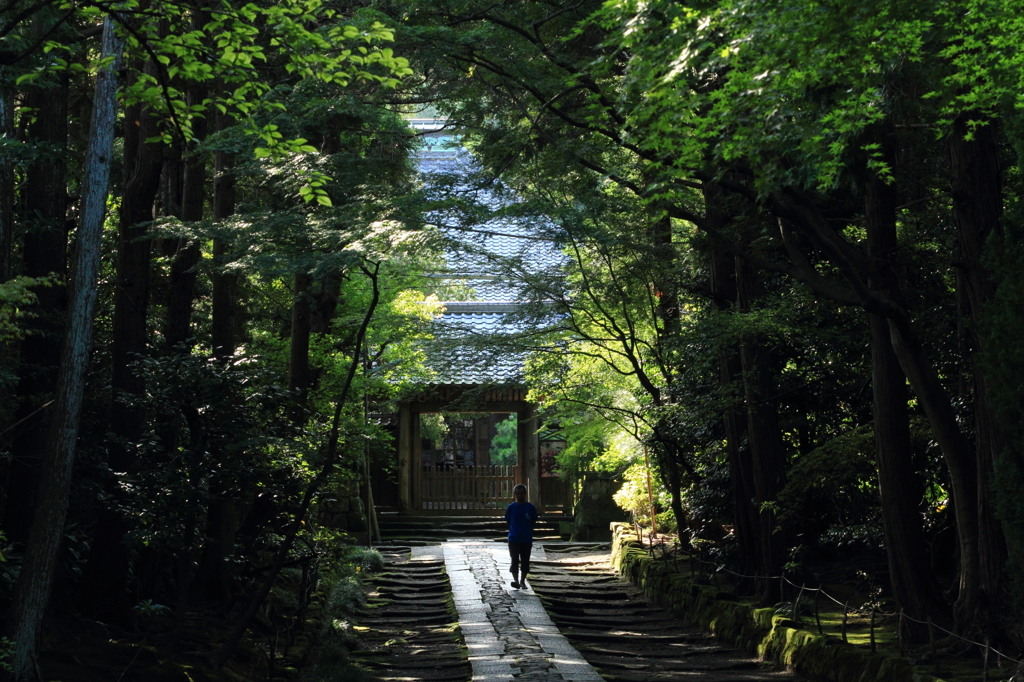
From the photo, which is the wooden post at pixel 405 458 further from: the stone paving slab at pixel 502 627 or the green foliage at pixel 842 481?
the green foliage at pixel 842 481

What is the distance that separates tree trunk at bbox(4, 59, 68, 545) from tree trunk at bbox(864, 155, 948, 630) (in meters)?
7.46

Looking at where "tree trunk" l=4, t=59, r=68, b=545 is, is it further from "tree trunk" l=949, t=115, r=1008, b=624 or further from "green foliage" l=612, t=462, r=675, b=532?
"green foliage" l=612, t=462, r=675, b=532

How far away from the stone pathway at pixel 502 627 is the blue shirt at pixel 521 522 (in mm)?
787

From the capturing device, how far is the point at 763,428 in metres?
10.4

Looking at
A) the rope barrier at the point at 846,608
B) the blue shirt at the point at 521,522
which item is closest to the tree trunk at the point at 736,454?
the rope barrier at the point at 846,608

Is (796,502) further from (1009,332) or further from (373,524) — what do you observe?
(373,524)

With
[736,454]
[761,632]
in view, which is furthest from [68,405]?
[736,454]

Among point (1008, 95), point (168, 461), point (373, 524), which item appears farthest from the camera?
point (373, 524)

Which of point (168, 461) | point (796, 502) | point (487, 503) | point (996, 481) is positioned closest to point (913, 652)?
point (996, 481)

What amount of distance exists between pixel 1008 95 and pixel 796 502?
4.95 metres

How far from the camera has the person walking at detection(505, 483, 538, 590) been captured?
13.3m

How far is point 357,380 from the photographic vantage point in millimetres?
14789

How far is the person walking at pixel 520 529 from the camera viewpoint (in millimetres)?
13289

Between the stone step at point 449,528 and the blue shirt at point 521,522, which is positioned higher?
the blue shirt at point 521,522
